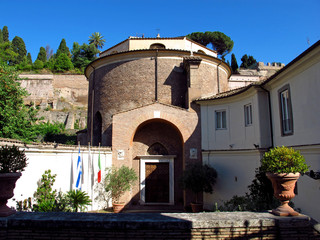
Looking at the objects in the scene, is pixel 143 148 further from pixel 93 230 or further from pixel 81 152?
pixel 93 230

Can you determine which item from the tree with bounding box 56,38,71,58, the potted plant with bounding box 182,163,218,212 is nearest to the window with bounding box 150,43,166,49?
the potted plant with bounding box 182,163,218,212

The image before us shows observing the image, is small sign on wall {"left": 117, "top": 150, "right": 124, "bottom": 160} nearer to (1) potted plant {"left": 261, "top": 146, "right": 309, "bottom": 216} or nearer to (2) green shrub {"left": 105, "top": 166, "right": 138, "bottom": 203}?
(2) green shrub {"left": 105, "top": 166, "right": 138, "bottom": 203}

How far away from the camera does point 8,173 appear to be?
4.71 meters

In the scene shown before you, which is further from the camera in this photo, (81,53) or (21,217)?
(81,53)

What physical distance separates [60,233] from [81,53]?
67.9 meters

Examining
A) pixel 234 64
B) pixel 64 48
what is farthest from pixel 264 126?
pixel 64 48

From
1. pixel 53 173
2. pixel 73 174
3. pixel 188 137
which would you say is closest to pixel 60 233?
pixel 53 173

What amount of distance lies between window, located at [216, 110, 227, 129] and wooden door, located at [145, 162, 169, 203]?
164 inches

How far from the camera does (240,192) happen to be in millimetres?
12539

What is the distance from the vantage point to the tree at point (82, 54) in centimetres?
6456

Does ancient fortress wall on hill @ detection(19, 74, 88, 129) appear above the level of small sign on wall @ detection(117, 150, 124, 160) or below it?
above

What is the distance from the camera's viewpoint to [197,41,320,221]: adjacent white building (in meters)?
8.02

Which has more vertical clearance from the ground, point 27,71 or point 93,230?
point 27,71

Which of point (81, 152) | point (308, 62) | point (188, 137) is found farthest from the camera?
point (188, 137)
